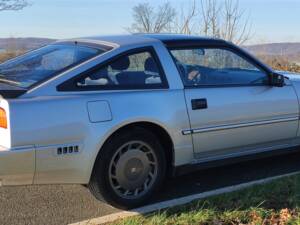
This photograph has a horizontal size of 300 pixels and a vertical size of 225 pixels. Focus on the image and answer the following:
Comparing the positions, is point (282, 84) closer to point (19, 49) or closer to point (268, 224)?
point (268, 224)

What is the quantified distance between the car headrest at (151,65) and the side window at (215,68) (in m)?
0.24

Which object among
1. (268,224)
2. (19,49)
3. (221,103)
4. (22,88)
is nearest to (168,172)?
(221,103)

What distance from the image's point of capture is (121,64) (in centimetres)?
470

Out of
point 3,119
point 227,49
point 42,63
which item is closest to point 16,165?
point 3,119

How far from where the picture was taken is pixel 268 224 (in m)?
4.10

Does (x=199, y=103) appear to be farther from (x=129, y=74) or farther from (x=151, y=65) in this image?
(x=129, y=74)

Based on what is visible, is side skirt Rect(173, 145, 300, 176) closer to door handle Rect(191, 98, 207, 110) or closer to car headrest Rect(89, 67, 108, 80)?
door handle Rect(191, 98, 207, 110)

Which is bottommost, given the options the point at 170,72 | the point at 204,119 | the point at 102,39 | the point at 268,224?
the point at 268,224

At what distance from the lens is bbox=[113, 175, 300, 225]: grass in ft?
13.6

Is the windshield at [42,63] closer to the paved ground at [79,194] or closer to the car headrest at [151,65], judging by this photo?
the car headrest at [151,65]

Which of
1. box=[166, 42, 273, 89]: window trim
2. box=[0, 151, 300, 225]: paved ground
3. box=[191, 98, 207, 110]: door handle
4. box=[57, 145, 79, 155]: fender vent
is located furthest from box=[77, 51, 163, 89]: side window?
box=[0, 151, 300, 225]: paved ground

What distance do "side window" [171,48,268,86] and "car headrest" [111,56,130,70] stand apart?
1.73ft

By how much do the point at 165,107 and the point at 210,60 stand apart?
95 centimetres

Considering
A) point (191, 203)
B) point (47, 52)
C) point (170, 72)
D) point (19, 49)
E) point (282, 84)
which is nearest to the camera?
point (191, 203)
